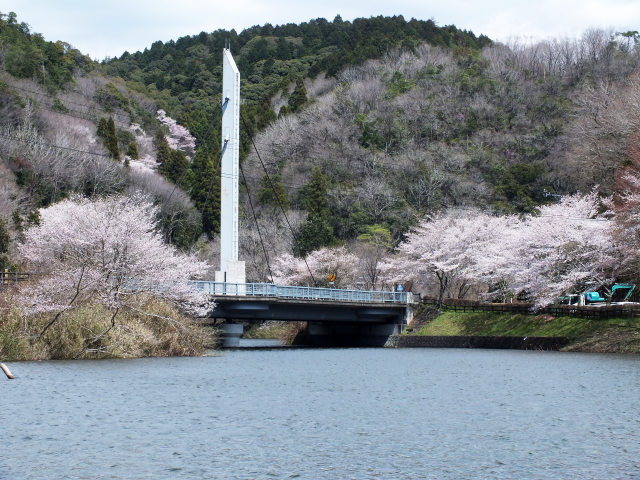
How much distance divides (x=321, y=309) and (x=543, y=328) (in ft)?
52.2

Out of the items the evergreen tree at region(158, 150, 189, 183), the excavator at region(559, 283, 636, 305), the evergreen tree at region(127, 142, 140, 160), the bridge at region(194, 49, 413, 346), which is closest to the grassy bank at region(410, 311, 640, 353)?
the excavator at region(559, 283, 636, 305)

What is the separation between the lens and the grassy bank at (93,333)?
37.2m

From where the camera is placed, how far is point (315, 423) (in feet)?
76.9

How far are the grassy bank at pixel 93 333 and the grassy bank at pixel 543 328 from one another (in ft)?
76.6

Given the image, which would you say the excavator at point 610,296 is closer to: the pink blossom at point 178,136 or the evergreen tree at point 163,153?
the evergreen tree at point 163,153

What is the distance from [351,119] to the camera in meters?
123

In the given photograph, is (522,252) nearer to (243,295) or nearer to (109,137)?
(243,295)

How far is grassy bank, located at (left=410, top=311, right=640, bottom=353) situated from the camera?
1903 inches

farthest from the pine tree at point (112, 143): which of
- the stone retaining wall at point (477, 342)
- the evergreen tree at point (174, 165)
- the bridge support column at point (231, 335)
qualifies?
the stone retaining wall at point (477, 342)

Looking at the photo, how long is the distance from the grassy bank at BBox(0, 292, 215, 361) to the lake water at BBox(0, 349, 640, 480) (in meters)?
1.31

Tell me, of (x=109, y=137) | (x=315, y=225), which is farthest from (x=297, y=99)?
(x=315, y=225)

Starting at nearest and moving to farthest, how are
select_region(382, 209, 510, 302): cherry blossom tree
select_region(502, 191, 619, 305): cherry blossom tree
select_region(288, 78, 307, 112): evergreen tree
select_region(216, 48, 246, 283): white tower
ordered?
select_region(502, 191, 619, 305): cherry blossom tree → select_region(216, 48, 246, 283): white tower → select_region(382, 209, 510, 302): cherry blossom tree → select_region(288, 78, 307, 112): evergreen tree

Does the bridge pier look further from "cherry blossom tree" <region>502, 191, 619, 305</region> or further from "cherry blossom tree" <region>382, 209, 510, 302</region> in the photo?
"cherry blossom tree" <region>502, 191, 619, 305</region>

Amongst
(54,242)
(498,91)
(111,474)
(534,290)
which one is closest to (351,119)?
(498,91)
